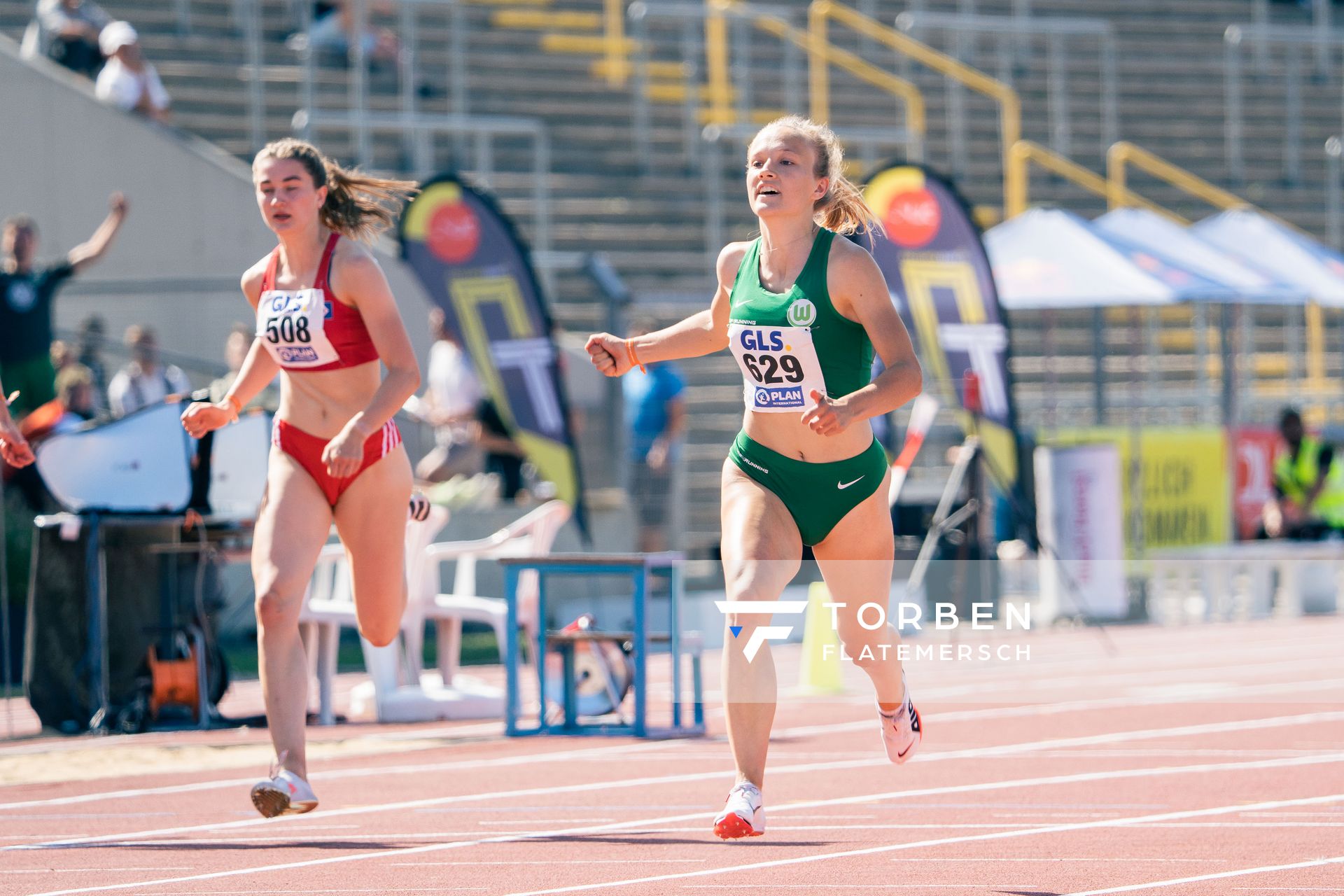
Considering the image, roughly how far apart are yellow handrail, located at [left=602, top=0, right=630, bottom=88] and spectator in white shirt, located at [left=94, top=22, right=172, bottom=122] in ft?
23.4

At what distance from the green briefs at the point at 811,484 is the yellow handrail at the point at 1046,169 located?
14900mm

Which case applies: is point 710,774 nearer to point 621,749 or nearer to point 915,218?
point 621,749

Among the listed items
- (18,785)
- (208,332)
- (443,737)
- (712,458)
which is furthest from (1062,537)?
(18,785)

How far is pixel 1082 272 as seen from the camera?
17.4 m

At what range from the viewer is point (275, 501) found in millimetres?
6953

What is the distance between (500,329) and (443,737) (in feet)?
19.4

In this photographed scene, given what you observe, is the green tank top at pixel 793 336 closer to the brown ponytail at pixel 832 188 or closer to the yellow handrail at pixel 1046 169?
the brown ponytail at pixel 832 188

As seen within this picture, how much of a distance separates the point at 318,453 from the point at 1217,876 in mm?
3143

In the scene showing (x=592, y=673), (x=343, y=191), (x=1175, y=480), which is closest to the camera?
(x=343, y=191)

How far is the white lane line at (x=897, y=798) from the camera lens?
6176mm

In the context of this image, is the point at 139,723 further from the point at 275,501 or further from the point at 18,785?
the point at 275,501

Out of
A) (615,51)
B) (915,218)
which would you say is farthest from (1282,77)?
(915,218)

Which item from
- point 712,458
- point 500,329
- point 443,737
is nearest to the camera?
point 443,737

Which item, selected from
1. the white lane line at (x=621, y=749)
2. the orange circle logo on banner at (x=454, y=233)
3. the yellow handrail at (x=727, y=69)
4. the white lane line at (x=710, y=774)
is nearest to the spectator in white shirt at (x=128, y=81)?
the orange circle logo on banner at (x=454, y=233)
